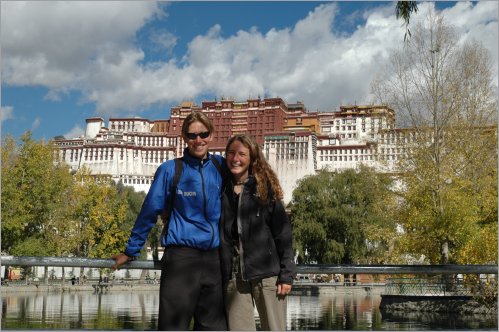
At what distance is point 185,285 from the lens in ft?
9.59

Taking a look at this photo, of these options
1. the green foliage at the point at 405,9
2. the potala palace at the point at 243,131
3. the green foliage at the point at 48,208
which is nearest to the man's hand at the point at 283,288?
the green foliage at the point at 405,9

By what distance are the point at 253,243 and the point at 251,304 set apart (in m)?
0.31

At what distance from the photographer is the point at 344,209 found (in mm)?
32469

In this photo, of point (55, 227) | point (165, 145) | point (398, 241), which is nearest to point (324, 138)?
point (165, 145)

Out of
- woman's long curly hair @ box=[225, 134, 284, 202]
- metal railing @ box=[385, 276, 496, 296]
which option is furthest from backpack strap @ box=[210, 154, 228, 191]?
metal railing @ box=[385, 276, 496, 296]

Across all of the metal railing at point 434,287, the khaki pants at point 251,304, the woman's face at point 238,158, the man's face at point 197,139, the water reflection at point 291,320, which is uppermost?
the man's face at point 197,139

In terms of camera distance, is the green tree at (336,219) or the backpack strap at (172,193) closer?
the backpack strap at (172,193)

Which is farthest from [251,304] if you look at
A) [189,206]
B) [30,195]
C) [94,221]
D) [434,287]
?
[94,221]

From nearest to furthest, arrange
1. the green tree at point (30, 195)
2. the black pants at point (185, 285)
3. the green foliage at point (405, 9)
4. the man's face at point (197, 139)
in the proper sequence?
the black pants at point (185, 285) < the man's face at point (197, 139) < the green foliage at point (405, 9) < the green tree at point (30, 195)

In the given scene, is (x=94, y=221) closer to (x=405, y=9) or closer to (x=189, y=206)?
(x=405, y=9)

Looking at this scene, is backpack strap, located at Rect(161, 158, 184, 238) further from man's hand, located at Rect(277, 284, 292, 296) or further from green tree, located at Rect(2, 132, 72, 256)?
green tree, located at Rect(2, 132, 72, 256)

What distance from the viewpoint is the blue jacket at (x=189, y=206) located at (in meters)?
2.93

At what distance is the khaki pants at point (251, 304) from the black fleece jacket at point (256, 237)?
6 cm

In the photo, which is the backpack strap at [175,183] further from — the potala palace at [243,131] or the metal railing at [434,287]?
the potala palace at [243,131]
